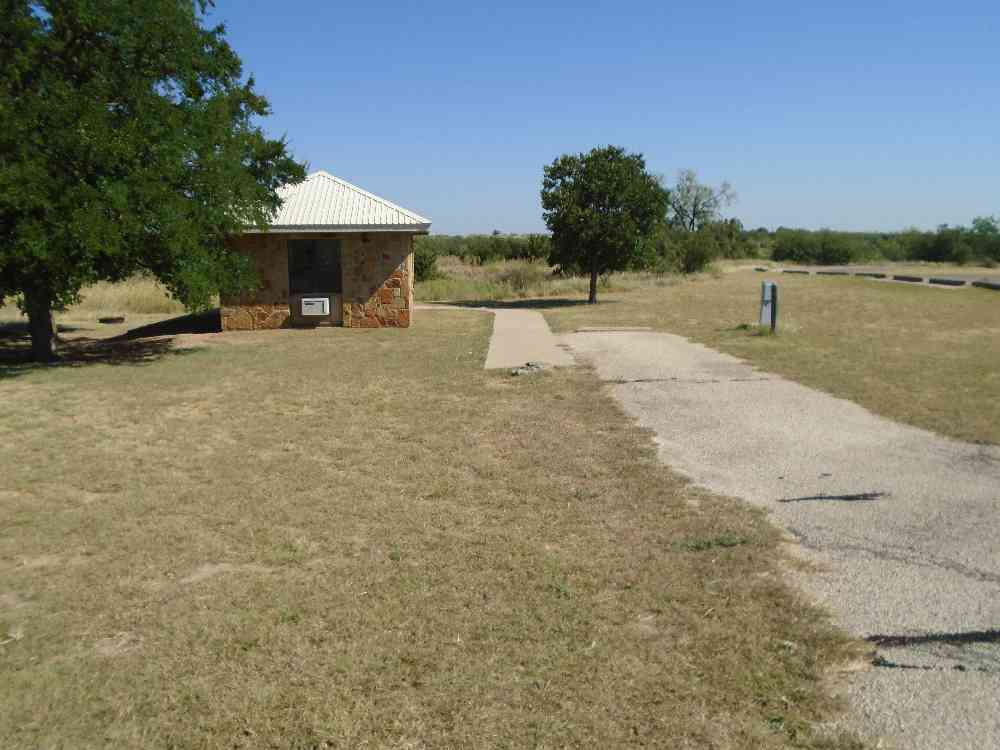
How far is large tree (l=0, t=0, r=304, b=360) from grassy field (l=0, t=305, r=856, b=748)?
4195 mm

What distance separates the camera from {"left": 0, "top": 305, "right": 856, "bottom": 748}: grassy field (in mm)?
3564

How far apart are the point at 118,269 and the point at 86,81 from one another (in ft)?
9.96

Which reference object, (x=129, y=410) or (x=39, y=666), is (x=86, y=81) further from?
(x=39, y=666)

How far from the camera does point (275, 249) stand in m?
19.8

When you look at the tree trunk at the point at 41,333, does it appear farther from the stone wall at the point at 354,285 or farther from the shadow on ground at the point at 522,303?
the shadow on ground at the point at 522,303

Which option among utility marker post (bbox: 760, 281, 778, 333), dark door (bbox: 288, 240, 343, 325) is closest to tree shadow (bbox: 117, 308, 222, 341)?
dark door (bbox: 288, 240, 343, 325)

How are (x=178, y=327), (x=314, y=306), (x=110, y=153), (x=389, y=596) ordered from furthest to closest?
1. (x=178, y=327)
2. (x=314, y=306)
3. (x=110, y=153)
4. (x=389, y=596)

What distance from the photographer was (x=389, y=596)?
4766 mm

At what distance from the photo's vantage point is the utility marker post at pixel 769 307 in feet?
57.9

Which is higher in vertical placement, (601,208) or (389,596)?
(601,208)

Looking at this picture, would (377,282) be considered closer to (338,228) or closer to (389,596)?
(338,228)

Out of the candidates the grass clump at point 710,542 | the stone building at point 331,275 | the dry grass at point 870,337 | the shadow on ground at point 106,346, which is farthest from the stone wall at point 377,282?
the grass clump at point 710,542

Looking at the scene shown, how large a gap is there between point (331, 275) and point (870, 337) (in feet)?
40.1

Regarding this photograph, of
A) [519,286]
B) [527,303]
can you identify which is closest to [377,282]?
[527,303]
